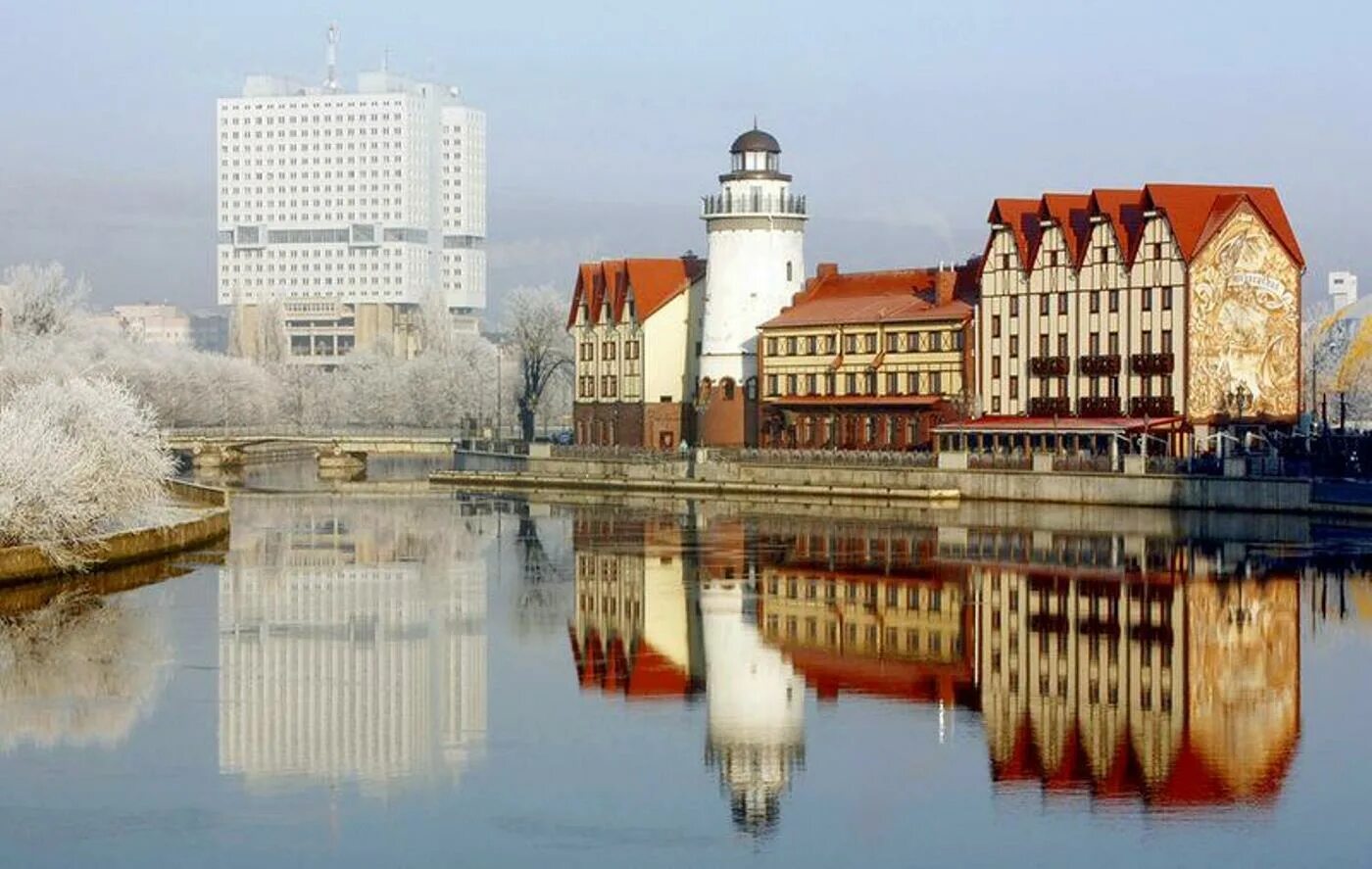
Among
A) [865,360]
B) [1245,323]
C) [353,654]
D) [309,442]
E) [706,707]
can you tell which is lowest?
[706,707]

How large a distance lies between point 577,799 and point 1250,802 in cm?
750

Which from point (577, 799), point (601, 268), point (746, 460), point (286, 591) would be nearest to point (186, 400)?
point (601, 268)

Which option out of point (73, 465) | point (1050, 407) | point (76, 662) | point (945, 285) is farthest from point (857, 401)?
point (76, 662)

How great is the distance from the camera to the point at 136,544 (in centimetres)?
5300

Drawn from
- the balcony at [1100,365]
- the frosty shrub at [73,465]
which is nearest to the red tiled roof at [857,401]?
the balcony at [1100,365]

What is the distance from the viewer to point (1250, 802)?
89.6 feet

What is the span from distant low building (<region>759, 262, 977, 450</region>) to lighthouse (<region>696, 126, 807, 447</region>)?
3.34 feet

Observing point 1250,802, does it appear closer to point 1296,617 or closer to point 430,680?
point 430,680

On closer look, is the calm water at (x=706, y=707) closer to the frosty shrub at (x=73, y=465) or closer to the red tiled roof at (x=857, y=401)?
the frosty shrub at (x=73, y=465)

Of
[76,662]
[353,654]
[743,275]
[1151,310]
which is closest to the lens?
[76,662]

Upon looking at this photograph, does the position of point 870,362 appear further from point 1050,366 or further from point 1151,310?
point 1151,310

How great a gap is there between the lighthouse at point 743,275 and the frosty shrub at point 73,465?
23.1 metres

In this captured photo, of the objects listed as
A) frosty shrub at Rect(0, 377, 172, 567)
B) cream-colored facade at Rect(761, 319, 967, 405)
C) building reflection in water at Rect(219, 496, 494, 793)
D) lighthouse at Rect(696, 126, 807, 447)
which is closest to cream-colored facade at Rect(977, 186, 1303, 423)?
cream-colored facade at Rect(761, 319, 967, 405)

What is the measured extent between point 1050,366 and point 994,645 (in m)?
33.6
